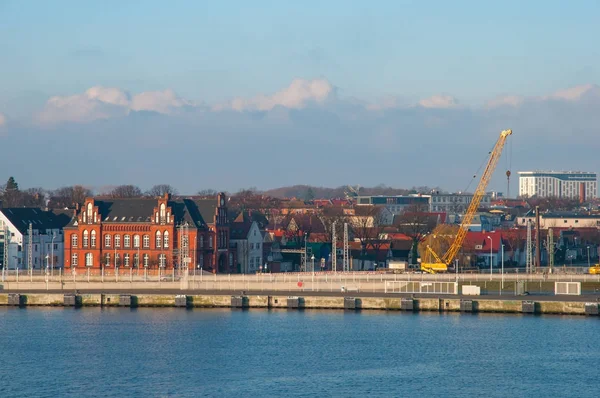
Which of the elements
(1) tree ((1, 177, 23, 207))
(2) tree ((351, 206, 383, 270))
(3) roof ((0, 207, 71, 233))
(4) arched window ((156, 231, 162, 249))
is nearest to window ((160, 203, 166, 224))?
(4) arched window ((156, 231, 162, 249))

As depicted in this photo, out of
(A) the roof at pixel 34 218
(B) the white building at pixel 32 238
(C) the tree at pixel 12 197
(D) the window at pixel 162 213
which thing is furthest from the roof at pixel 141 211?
(C) the tree at pixel 12 197

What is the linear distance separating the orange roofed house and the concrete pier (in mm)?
22757

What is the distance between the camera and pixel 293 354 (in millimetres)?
68438

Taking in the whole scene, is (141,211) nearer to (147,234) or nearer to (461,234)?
(147,234)

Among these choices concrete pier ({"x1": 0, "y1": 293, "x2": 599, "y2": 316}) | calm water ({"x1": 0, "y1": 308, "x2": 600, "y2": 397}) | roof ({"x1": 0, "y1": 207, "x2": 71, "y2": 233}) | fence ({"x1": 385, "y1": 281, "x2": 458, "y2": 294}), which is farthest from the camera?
roof ({"x1": 0, "y1": 207, "x2": 71, "y2": 233})

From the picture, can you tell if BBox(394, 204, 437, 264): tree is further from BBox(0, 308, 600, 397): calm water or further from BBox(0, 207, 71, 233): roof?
BBox(0, 308, 600, 397): calm water

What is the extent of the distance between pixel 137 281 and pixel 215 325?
25829 millimetres

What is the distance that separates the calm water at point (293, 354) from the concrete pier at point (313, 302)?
244 centimetres

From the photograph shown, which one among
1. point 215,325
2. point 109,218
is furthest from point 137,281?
point 215,325

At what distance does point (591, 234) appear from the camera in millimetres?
186125

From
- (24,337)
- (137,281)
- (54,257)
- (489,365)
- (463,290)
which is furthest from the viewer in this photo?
(54,257)

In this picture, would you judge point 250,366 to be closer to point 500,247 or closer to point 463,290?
point 463,290

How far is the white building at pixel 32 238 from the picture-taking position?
126 meters

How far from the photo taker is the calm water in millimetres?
58500
